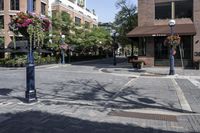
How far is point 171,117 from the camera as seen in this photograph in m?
8.41

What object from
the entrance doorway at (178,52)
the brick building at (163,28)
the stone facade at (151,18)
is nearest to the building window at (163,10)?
the brick building at (163,28)

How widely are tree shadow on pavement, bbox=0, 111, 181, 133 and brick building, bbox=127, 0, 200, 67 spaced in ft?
73.0

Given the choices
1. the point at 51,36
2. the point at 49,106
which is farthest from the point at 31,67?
the point at 51,36

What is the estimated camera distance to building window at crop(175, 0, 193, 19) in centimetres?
3077

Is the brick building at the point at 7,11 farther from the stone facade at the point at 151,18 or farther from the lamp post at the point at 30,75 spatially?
the lamp post at the point at 30,75

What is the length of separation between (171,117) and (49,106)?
3584 millimetres

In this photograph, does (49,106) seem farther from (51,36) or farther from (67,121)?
(51,36)

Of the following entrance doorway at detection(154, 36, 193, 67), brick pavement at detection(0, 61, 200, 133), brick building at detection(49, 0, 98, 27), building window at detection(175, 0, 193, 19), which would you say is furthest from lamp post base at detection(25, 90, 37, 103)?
brick building at detection(49, 0, 98, 27)

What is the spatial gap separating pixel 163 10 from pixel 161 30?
10.1 feet

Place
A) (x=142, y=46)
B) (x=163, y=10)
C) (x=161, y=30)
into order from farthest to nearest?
(x=142, y=46), (x=163, y=10), (x=161, y=30)

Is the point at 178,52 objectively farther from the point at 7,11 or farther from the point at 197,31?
the point at 7,11

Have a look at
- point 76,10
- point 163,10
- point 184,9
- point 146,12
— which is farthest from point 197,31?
point 76,10

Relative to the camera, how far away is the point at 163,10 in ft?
104

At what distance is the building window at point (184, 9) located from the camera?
30.8 m
